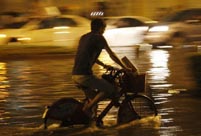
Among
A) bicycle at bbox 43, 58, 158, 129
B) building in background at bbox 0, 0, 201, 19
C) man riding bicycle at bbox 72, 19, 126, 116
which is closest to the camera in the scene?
man riding bicycle at bbox 72, 19, 126, 116

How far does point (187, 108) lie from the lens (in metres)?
11.0

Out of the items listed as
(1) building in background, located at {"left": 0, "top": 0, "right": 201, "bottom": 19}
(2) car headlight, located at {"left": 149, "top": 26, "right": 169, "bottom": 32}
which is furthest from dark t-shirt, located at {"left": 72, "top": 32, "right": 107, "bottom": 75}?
(1) building in background, located at {"left": 0, "top": 0, "right": 201, "bottom": 19}

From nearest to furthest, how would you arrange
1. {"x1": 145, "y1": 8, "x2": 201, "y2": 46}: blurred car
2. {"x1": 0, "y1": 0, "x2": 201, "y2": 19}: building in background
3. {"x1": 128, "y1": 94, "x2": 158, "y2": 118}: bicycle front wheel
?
{"x1": 128, "y1": 94, "x2": 158, "y2": 118}: bicycle front wheel
{"x1": 145, "y1": 8, "x2": 201, "y2": 46}: blurred car
{"x1": 0, "y1": 0, "x2": 201, "y2": 19}: building in background

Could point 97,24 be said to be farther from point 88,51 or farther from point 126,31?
point 126,31

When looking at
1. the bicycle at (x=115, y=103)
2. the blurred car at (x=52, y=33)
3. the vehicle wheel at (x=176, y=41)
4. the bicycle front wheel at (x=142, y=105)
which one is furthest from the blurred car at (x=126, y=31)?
the bicycle at (x=115, y=103)

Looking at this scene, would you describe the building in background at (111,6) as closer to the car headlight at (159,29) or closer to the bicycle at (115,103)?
the car headlight at (159,29)

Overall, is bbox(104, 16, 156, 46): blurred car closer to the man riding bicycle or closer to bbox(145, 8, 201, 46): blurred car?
bbox(145, 8, 201, 46): blurred car

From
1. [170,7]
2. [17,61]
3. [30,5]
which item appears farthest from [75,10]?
[17,61]

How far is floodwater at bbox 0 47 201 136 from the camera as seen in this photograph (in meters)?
9.37

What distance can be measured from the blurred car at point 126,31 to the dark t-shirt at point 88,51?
15.5m

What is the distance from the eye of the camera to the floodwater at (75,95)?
937cm

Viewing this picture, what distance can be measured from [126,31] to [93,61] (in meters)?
15.6

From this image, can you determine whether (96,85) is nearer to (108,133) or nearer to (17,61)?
(108,133)

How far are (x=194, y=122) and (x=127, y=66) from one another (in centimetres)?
137
